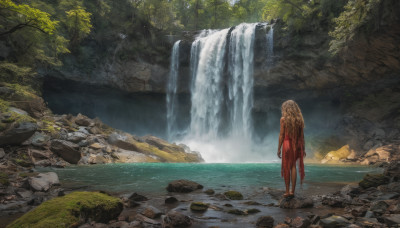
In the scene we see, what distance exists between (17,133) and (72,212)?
1019 centimetres

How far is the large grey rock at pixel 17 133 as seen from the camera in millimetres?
10828

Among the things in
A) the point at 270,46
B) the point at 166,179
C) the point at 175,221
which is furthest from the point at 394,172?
the point at 270,46

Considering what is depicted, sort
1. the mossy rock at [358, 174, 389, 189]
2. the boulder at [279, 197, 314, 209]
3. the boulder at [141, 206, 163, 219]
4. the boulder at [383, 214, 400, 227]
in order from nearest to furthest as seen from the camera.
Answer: the boulder at [383, 214, 400, 227] → the boulder at [141, 206, 163, 219] → the boulder at [279, 197, 314, 209] → the mossy rock at [358, 174, 389, 189]

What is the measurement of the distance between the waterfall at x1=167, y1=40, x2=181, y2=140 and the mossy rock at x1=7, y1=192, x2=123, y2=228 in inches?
1050

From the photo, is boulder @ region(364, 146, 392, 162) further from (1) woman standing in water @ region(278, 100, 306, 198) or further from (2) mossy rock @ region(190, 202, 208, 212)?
(2) mossy rock @ region(190, 202, 208, 212)

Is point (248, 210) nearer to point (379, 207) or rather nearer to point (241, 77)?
point (379, 207)

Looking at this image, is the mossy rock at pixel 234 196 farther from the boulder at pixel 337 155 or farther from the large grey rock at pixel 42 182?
the boulder at pixel 337 155

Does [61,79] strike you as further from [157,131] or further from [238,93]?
[238,93]

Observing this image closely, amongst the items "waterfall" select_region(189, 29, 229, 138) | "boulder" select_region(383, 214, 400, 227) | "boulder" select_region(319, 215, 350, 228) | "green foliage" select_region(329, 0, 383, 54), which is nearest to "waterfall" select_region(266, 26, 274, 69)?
"waterfall" select_region(189, 29, 229, 138)

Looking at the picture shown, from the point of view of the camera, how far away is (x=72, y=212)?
10.7 feet

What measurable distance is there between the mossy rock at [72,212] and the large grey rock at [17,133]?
31.3 feet

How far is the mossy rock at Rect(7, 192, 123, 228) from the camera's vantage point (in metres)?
2.96

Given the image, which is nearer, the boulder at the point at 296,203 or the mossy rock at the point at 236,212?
the mossy rock at the point at 236,212

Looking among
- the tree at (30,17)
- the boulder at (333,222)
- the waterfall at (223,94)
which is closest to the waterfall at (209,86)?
the waterfall at (223,94)
